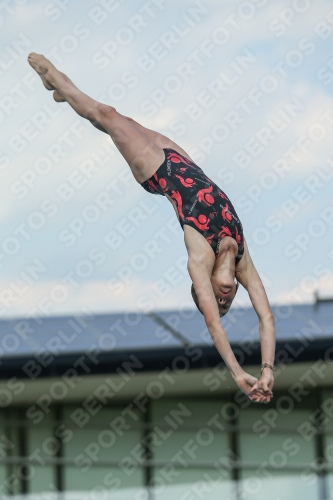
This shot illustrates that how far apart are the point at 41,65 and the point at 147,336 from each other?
7.86 m

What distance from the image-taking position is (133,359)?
17328 mm

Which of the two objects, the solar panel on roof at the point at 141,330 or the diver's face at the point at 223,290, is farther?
the solar panel on roof at the point at 141,330

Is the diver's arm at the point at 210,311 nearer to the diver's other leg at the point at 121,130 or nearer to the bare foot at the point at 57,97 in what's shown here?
the diver's other leg at the point at 121,130

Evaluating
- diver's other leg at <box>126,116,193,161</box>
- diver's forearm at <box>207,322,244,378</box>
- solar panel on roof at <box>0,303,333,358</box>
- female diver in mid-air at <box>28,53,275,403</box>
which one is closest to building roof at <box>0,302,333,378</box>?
solar panel on roof at <box>0,303,333,358</box>

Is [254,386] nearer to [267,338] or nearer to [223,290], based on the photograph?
[267,338]

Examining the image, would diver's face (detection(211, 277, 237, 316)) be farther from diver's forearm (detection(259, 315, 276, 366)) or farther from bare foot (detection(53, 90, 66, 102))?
bare foot (detection(53, 90, 66, 102))

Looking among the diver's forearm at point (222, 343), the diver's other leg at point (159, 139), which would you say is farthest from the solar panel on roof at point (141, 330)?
the diver's forearm at point (222, 343)

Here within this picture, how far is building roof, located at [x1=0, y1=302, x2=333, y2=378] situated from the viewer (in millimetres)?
17266

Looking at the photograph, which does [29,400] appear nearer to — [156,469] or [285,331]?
A: [156,469]

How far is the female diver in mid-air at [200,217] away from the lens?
1009 cm

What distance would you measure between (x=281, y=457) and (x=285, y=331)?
197 centimetres

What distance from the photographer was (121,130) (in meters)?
10.9

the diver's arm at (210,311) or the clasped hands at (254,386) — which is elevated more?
the diver's arm at (210,311)

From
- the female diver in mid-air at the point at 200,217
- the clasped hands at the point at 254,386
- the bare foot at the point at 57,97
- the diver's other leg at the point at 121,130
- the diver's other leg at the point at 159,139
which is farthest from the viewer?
the bare foot at the point at 57,97
